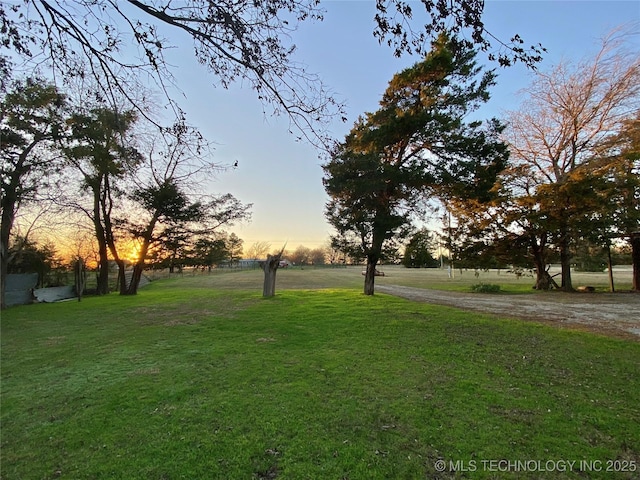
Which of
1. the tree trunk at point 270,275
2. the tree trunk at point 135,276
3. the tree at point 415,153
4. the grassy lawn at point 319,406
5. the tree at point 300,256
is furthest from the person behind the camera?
the tree at point 300,256

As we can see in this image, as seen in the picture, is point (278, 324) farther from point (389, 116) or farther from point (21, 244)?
point (21, 244)

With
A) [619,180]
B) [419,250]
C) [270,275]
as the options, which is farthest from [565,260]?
[270,275]

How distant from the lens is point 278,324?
23.1ft

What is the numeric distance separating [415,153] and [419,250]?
3.78 meters

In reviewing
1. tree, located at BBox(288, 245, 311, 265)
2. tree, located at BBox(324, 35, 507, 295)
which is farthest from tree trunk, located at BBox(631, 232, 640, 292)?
tree, located at BBox(288, 245, 311, 265)

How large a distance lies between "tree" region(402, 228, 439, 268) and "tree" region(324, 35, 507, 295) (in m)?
0.60

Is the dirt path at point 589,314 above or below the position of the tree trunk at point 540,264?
below

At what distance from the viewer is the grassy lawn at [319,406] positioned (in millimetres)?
2225

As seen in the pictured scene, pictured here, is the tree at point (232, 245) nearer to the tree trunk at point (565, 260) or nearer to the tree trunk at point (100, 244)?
the tree trunk at point (100, 244)

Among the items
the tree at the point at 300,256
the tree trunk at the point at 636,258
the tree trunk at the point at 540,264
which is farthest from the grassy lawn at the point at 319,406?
the tree at the point at 300,256

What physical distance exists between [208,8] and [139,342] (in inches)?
209

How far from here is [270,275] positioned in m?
12.7

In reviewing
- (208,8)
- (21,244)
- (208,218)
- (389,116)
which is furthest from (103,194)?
(208,8)

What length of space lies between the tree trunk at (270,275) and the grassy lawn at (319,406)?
6448mm
